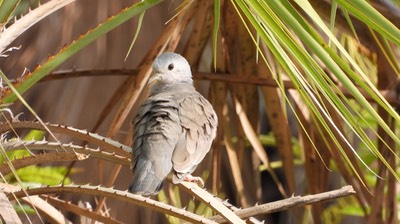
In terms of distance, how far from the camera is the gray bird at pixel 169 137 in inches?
79.3

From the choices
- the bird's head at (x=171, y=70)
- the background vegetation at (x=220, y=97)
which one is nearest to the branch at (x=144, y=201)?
the background vegetation at (x=220, y=97)

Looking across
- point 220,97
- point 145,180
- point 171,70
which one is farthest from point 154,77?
point 145,180

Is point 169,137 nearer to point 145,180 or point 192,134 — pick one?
point 192,134

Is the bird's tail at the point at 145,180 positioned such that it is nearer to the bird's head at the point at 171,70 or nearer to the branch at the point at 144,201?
the branch at the point at 144,201

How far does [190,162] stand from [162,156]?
0.24 ft

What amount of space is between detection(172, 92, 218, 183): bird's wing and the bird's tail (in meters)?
0.05

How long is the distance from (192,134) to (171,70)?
1.35 feet

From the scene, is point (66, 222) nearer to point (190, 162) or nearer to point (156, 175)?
point (156, 175)

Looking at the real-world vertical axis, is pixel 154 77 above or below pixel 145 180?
above

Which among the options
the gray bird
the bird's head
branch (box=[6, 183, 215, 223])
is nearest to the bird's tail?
the gray bird

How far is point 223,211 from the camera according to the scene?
59.1 inches

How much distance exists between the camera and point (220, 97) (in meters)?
2.77

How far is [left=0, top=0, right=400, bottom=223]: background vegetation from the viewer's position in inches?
56.1

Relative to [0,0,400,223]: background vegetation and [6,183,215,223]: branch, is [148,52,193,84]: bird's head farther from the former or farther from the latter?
[6,183,215,223]: branch
